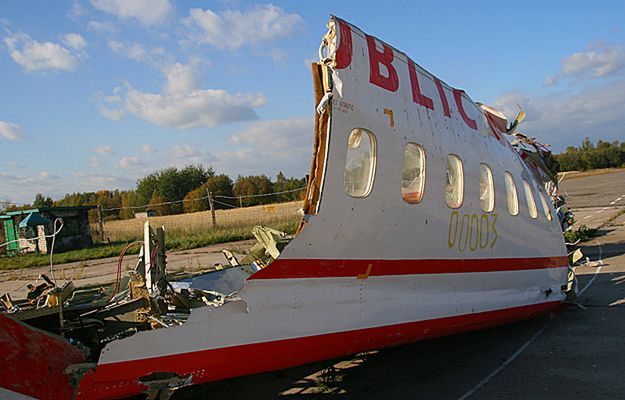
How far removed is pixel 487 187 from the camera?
659cm

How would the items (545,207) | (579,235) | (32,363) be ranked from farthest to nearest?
(579,235)
(545,207)
(32,363)

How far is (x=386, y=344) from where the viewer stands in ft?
16.2

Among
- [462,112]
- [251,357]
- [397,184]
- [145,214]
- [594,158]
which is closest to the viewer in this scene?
[251,357]

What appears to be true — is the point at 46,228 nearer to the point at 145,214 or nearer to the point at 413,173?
the point at 145,214

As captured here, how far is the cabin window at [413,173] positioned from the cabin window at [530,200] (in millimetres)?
3166

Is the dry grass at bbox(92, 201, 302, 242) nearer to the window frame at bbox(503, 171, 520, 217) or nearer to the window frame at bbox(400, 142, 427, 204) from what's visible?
the window frame at bbox(503, 171, 520, 217)

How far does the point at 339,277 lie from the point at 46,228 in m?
21.1

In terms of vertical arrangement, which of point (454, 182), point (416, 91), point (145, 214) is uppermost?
point (416, 91)

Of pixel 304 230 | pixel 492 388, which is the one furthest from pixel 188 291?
pixel 492 388

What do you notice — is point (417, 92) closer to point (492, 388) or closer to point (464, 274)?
point (464, 274)

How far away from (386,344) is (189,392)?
6.63 feet

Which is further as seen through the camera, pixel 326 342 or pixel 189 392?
pixel 189 392

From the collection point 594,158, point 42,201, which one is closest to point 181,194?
point 42,201

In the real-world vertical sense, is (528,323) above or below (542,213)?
below
